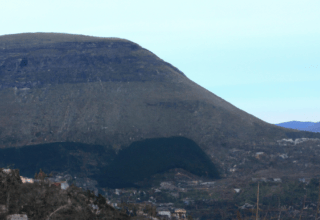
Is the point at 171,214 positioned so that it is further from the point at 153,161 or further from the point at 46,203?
the point at 46,203

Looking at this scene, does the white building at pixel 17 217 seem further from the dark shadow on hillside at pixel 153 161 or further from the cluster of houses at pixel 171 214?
the dark shadow on hillside at pixel 153 161

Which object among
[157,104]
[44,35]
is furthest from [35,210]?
[44,35]

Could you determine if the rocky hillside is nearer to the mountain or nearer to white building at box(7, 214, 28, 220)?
white building at box(7, 214, 28, 220)

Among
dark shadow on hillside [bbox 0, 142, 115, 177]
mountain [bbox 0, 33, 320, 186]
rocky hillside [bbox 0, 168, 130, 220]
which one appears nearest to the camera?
rocky hillside [bbox 0, 168, 130, 220]

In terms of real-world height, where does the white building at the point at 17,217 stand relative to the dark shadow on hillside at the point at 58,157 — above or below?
above

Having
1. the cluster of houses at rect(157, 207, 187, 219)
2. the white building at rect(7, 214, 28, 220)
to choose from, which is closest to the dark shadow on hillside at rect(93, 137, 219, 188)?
the cluster of houses at rect(157, 207, 187, 219)

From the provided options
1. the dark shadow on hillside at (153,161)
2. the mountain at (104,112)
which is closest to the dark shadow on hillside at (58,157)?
the mountain at (104,112)

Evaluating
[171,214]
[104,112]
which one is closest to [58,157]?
[104,112]

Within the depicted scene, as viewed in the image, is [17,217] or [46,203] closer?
[17,217]
